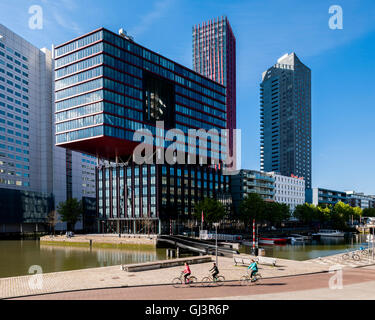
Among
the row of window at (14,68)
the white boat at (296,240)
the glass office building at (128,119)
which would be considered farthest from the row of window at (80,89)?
the white boat at (296,240)

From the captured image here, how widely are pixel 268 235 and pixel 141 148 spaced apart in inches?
1952

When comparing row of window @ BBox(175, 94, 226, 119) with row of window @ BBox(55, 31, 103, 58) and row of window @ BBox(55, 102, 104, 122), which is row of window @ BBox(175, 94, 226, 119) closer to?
row of window @ BBox(55, 102, 104, 122)

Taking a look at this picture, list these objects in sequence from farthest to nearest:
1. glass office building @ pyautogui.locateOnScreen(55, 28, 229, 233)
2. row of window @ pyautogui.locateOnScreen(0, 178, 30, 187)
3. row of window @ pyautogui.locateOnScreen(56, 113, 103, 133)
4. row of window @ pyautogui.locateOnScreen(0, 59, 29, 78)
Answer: row of window @ pyautogui.locateOnScreen(0, 59, 29, 78) < row of window @ pyautogui.locateOnScreen(0, 178, 30, 187) < glass office building @ pyautogui.locateOnScreen(55, 28, 229, 233) < row of window @ pyautogui.locateOnScreen(56, 113, 103, 133)

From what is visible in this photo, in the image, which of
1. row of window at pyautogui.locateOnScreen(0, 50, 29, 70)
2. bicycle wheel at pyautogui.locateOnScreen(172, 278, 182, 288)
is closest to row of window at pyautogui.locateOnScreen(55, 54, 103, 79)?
row of window at pyautogui.locateOnScreen(0, 50, 29, 70)

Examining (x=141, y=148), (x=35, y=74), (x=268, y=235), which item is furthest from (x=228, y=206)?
(x=35, y=74)

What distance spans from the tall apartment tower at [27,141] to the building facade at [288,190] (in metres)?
101

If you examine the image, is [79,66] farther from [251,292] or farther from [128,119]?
[251,292]

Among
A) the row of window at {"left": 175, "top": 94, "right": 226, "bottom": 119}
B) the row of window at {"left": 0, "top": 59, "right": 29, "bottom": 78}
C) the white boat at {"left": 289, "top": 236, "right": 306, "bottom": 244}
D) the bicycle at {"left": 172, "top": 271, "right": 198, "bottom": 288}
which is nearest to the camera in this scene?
the bicycle at {"left": 172, "top": 271, "right": 198, "bottom": 288}

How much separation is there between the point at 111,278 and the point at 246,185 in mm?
117748

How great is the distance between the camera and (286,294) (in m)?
21.7

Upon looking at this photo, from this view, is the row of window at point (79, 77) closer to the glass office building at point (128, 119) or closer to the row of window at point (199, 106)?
the glass office building at point (128, 119)

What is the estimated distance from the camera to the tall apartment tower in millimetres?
125562

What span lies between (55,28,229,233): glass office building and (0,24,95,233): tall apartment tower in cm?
3427

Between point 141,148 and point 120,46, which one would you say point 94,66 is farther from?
point 141,148
